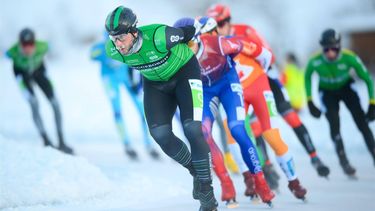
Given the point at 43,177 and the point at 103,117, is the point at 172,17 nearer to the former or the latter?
the point at 103,117

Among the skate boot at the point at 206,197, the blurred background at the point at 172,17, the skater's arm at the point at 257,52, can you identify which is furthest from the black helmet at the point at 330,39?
the blurred background at the point at 172,17

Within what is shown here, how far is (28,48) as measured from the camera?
12484 millimetres

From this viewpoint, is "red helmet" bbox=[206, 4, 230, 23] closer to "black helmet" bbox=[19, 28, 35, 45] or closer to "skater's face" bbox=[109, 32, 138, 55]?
"skater's face" bbox=[109, 32, 138, 55]

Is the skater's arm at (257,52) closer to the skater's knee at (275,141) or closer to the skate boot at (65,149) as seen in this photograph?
the skater's knee at (275,141)

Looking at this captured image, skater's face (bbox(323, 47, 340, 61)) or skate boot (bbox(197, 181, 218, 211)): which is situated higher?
skater's face (bbox(323, 47, 340, 61))

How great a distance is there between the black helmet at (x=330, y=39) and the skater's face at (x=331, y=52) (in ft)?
0.25

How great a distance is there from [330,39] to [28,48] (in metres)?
5.61

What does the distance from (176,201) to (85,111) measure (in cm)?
1366

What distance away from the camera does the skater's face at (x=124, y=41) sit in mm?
6543

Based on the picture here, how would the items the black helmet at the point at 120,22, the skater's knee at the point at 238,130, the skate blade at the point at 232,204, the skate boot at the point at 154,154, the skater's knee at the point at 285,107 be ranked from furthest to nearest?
the skate boot at the point at 154,154
the skater's knee at the point at 285,107
the skate blade at the point at 232,204
the skater's knee at the point at 238,130
the black helmet at the point at 120,22

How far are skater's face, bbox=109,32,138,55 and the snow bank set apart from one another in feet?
6.30

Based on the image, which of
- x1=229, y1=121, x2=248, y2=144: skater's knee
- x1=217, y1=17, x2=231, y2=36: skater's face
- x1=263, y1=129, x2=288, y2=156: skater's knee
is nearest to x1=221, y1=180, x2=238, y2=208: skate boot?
x1=229, y1=121, x2=248, y2=144: skater's knee

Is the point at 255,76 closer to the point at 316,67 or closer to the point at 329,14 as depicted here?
the point at 316,67

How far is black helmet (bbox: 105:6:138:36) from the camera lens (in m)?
6.44
